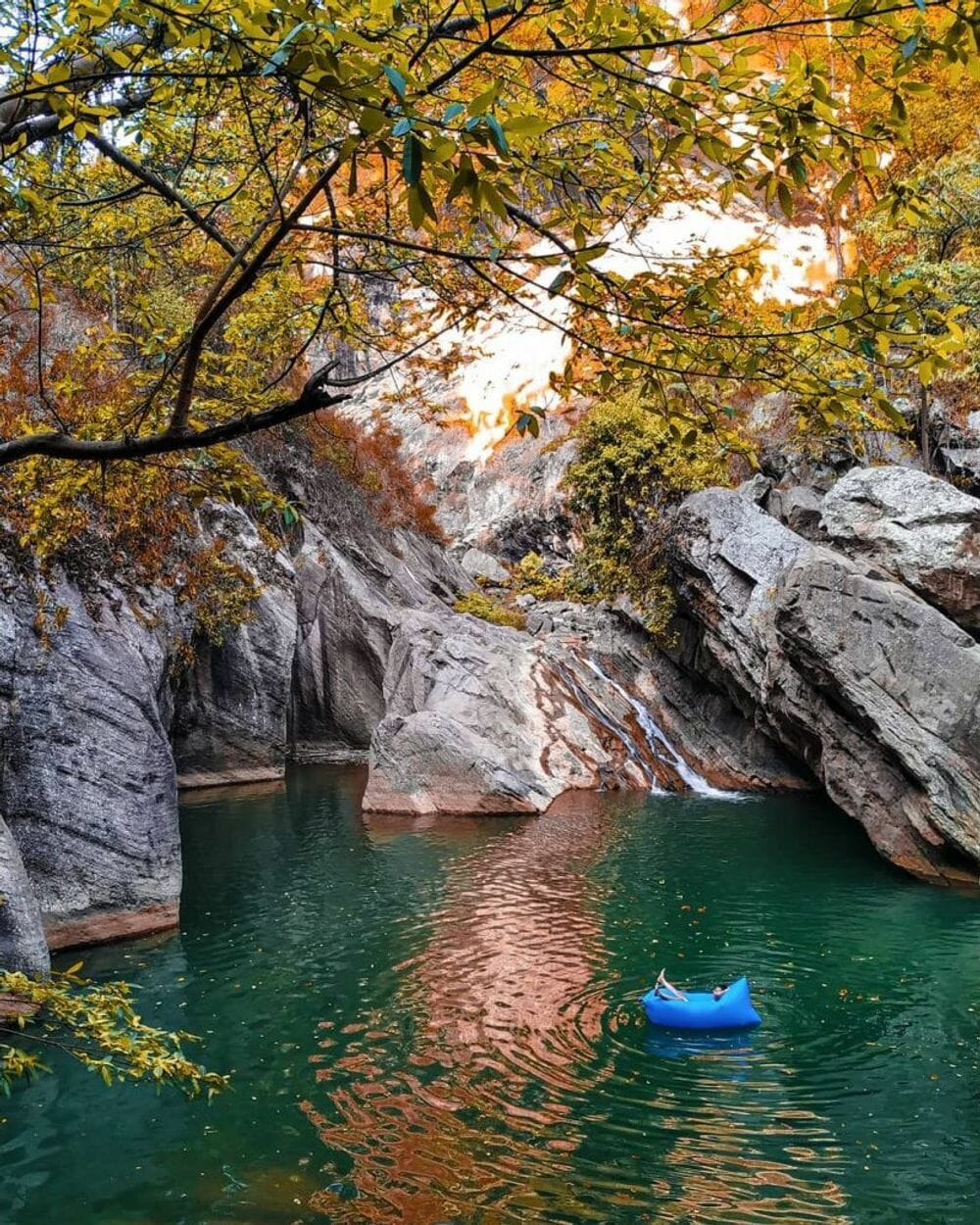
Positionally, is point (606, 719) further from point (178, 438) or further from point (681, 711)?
point (178, 438)

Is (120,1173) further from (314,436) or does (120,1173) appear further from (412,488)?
(412,488)

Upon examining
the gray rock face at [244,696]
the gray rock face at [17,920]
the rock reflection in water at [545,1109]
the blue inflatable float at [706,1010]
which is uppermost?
the gray rock face at [244,696]

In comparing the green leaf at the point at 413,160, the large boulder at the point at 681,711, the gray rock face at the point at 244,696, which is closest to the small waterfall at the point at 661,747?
the large boulder at the point at 681,711

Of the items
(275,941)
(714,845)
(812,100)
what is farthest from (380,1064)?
(714,845)

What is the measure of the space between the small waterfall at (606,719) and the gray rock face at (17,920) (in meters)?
18.0

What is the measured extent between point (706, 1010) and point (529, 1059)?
1.98m

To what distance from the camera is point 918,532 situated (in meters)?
21.0

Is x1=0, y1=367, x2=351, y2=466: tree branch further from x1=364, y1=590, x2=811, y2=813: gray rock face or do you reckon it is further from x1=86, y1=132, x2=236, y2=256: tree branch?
x1=364, y1=590, x2=811, y2=813: gray rock face

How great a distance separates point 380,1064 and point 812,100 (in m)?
9.19

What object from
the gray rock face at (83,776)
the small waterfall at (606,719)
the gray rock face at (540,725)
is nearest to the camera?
the gray rock face at (83,776)

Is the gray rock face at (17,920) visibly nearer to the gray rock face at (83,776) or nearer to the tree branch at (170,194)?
the gray rock face at (83,776)

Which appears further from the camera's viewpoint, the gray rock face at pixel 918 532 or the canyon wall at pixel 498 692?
the gray rock face at pixel 918 532

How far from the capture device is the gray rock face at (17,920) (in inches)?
397

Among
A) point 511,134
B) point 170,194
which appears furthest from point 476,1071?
point 511,134
